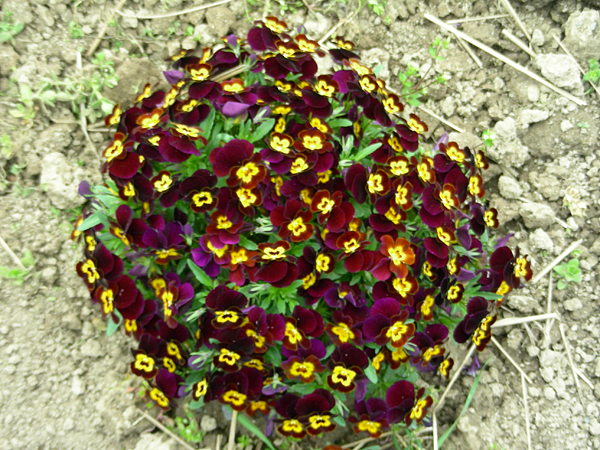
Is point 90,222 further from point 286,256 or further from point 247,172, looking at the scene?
point 286,256

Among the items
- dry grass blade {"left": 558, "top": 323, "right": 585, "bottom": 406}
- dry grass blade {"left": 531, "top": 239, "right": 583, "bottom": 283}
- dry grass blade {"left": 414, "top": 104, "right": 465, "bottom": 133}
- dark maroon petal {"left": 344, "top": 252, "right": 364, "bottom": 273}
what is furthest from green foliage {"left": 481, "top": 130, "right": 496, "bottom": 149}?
dark maroon petal {"left": 344, "top": 252, "right": 364, "bottom": 273}

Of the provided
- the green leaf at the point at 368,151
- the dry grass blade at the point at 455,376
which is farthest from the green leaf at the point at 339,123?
the dry grass blade at the point at 455,376

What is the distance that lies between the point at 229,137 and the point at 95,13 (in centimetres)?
207

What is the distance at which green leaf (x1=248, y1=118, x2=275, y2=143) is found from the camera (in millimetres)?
Answer: 2766

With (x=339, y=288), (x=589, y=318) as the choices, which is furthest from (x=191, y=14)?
(x=589, y=318)

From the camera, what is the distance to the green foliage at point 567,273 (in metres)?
3.54

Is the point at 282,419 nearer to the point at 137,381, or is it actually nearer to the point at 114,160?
the point at 137,381

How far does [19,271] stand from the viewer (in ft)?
10.5

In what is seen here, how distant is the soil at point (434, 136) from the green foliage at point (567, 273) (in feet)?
0.16

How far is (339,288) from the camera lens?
256 centimetres

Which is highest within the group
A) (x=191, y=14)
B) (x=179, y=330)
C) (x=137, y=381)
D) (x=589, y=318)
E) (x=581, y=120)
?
(x=581, y=120)

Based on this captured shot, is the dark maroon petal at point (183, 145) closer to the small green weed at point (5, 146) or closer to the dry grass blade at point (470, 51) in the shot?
the small green weed at point (5, 146)

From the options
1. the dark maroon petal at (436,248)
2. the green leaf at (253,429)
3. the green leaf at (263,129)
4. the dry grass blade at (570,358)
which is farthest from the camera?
the dry grass blade at (570,358)

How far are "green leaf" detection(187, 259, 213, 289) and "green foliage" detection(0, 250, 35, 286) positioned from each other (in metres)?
1.32
